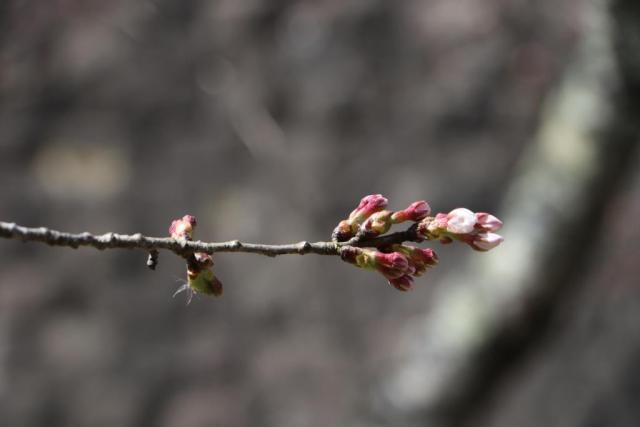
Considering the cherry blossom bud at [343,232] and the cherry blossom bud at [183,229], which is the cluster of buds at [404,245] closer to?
the cherry blossom bud at [343,232]

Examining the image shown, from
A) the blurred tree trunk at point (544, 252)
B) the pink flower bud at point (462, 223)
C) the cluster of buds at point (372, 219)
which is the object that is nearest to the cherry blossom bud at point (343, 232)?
the cluster of buds at point (372, 219)

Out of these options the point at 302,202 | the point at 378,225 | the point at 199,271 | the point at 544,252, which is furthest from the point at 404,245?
the point at 302,202

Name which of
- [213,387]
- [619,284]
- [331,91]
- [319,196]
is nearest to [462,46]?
[331,91]

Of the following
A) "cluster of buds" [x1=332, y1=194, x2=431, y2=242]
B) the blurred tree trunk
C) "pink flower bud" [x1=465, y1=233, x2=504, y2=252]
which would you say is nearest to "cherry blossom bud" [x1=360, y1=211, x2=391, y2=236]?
"cluster of buds" [x1=332, y1=194, x2=431, y2=242]

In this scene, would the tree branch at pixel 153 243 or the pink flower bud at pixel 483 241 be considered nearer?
the tree branch at pixel 153 243

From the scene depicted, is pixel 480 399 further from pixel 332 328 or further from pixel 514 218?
pixel 332 328

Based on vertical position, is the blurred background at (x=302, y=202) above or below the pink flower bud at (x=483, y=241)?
above
